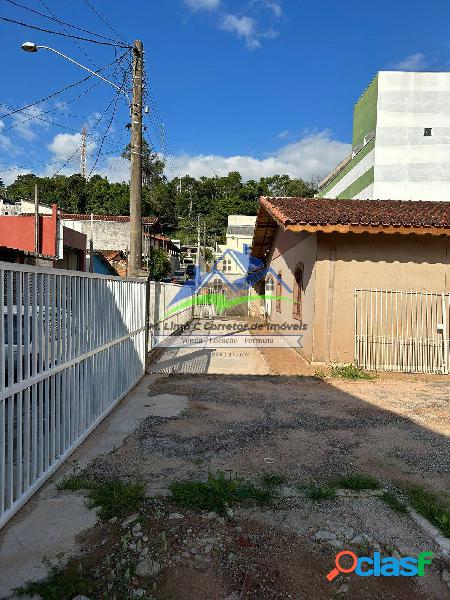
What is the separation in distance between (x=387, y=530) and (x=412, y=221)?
753 centimetres

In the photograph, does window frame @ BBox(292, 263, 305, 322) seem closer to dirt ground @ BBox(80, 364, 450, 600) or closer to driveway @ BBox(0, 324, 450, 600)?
dirt ground @ BBox(80, 364, 450, 600)

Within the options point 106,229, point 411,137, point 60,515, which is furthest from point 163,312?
point 106,229

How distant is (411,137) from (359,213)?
14.8 metres

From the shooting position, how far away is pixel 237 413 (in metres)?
5.93

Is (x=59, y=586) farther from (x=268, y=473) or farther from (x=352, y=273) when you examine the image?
(x=352, y=273)

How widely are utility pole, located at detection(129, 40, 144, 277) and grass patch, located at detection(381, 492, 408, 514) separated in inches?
262

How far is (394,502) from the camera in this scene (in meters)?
3.45

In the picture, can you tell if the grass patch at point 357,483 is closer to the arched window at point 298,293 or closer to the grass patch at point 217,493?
the grass patch at point 217,493

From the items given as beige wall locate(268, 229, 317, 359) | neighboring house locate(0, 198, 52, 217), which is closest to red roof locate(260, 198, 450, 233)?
beige wall locate(268, 229, 317, 359)

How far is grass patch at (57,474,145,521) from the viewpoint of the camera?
125 inches

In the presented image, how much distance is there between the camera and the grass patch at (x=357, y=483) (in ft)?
12.2

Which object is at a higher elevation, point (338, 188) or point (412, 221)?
point (338, 188)

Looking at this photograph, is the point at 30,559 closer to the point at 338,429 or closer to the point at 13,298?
the point at 13,298

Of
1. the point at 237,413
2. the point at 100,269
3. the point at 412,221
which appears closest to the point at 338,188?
the point at 100,269
